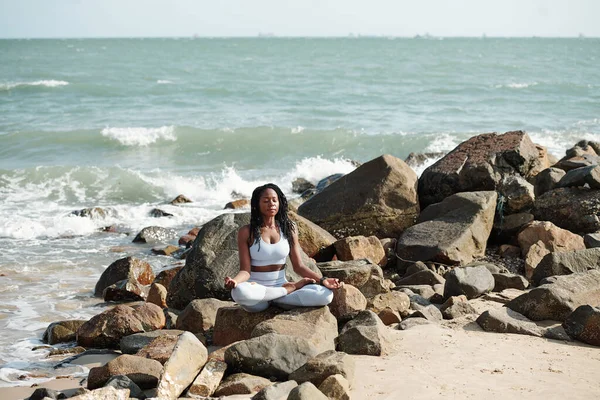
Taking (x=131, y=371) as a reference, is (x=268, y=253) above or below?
above

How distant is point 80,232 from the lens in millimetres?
14172


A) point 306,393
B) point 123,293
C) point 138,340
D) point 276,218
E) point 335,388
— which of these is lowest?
point 123,293

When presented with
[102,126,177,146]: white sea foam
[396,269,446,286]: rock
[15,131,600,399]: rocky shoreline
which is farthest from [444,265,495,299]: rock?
[102,126,177,146]: white sea foam

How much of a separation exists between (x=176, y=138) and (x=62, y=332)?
17.7 meters

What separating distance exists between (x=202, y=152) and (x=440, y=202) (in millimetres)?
13974

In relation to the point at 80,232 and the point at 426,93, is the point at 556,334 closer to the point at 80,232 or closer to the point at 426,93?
the point at 80,232

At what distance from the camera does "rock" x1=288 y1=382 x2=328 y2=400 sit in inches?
205

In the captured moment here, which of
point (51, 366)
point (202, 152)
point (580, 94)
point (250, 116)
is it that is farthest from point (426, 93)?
point (51, 366)


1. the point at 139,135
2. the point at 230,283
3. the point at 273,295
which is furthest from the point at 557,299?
the point at 139,135

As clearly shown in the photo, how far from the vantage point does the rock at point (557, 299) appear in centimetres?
766

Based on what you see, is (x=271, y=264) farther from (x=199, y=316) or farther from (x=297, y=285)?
(x=199, y=316)

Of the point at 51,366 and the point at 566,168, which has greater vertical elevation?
the point at 566,168

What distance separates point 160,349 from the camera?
688 centimetres

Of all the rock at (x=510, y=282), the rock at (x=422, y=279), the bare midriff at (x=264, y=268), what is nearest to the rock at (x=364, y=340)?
the bare midriff at (x=264, y=268)
